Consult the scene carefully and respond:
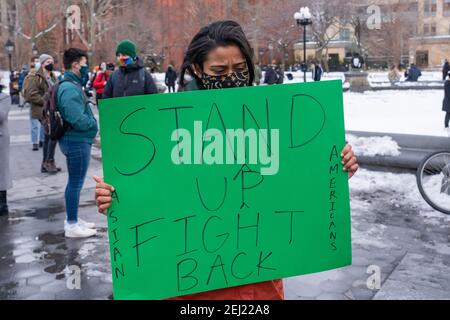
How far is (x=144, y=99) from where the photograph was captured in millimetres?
1945

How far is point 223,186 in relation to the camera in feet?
6.68

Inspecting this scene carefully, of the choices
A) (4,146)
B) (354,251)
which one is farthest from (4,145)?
(354,251)

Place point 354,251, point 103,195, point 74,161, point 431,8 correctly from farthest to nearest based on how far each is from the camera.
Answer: point 431,8, point 74,161, point 354,251, point 103,195

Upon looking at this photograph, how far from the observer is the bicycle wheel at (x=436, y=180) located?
6.10 metres

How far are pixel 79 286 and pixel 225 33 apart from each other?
2.84 metres

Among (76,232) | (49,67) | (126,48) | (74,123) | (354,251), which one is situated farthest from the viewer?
(49,67)

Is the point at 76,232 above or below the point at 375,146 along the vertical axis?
below

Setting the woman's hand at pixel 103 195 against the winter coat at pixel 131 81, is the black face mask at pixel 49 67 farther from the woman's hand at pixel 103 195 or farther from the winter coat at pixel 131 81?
the woman's hand at pixel 103 195

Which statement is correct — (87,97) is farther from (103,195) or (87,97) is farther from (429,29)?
(429,29)

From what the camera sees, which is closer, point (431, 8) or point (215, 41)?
point (215, 41)

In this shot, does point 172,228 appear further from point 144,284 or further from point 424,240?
point 424,240

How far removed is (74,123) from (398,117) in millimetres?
12252

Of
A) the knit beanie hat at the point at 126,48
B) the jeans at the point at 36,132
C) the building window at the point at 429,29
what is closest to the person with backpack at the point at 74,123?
the knit beanie hat at the point at 126,48

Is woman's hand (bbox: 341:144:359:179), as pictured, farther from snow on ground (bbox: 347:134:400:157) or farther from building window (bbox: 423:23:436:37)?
building window (bbox: 423:23:436:37)
